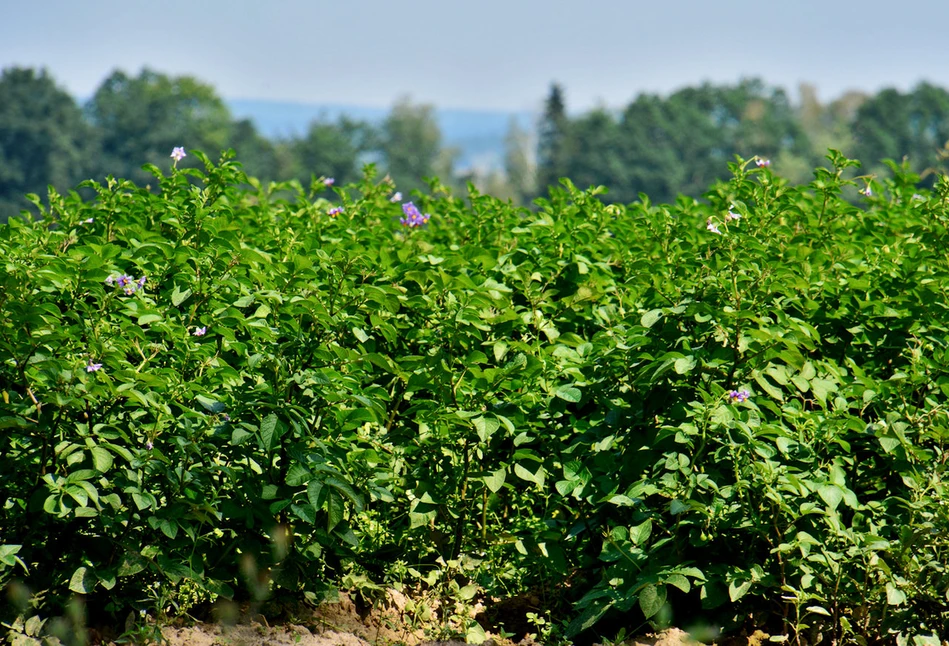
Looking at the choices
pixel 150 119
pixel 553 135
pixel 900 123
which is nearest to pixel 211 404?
pixel 150 119

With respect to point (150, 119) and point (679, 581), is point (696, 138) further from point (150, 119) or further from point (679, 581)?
point (679, 581)

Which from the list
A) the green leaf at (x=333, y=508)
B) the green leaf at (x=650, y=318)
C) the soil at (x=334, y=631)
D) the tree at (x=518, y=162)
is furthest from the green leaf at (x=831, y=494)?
the tree at (x=518, y=162)

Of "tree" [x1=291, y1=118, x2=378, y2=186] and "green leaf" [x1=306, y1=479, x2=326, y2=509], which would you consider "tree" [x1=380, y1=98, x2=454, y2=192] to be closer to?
"tree" [x1=291, y1=118, x2=378, y2=186]

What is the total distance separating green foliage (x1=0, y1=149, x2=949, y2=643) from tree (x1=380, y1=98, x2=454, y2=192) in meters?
87.1

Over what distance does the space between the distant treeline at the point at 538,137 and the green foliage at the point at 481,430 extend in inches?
2831

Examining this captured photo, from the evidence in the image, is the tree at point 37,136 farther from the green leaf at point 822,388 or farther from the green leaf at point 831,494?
the green leaf at point 831,494

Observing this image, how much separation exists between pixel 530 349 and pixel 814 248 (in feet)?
5.26

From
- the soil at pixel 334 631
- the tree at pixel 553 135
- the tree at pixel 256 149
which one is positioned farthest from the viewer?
the tree at pixel 553 135

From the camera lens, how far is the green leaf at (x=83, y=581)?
2.82 meters

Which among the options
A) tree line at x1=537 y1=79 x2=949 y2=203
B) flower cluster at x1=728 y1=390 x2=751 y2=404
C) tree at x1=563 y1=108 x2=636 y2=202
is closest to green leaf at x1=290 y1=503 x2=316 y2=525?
flower cluster at x1=728 y1=390 x2=751 y2=404

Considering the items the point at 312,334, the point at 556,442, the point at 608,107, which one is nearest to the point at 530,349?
the point at 556,442

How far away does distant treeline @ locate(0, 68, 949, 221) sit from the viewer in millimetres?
76062

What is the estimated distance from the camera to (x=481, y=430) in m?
3.04

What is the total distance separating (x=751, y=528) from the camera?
3018 mm
